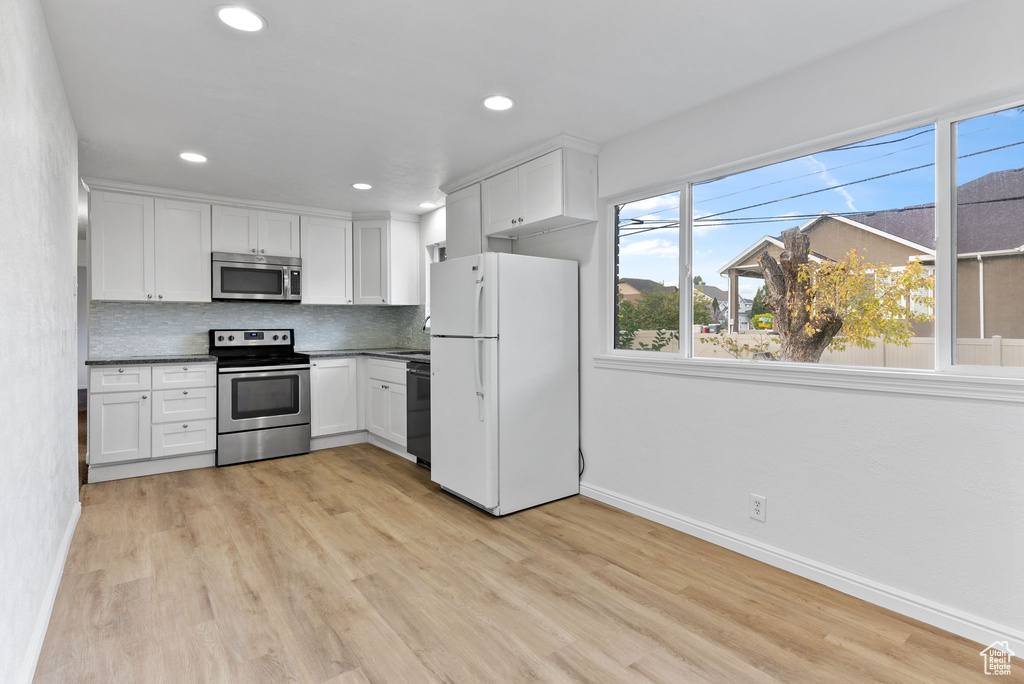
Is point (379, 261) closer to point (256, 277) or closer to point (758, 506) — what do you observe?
point (256, 277)

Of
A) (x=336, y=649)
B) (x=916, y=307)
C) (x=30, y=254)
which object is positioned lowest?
(x=336, y=649)

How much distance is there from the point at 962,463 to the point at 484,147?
9.57ft

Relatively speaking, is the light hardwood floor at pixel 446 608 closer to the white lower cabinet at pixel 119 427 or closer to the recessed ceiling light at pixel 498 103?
the white lower cabinet at pixel 119 427

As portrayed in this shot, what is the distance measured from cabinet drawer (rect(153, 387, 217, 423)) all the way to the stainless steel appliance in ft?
0.22

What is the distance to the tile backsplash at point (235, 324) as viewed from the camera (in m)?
4.52

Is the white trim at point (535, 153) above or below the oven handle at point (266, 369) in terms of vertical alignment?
above

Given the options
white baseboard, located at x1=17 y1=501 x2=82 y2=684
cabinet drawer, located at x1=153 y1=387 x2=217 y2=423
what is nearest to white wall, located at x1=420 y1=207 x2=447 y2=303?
cabinet drawer, located at x1=153 y1=387 x2=217 y2=423

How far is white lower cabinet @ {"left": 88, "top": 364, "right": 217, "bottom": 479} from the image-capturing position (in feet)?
12.9

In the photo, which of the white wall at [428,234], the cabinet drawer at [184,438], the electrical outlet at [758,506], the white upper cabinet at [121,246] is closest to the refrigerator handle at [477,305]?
the electrical outlet at [758,506]

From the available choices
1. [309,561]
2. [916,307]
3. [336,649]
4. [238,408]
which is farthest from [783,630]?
[238,408]

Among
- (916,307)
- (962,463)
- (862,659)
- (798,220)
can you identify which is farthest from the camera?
(798,220)

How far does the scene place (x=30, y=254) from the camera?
1.84 m

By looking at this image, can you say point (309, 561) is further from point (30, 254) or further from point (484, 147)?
point (484, 147)

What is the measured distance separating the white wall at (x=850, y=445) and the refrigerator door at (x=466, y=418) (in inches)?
32.2
